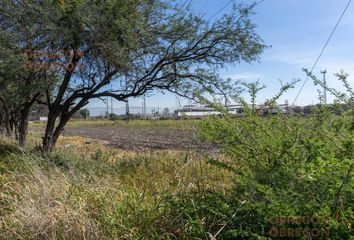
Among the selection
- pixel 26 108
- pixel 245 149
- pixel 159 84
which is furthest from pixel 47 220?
pixel 26 108

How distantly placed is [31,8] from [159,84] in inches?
205

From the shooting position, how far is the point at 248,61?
13125mm

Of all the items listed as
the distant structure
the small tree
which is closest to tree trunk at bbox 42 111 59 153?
the distant structure

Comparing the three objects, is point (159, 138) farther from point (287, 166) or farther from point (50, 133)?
point (287, 166)

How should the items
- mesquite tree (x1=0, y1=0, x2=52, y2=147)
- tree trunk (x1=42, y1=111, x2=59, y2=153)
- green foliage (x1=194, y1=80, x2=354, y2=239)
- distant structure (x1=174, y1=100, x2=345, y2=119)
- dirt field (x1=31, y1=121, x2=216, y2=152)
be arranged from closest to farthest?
1. green foliage (x1=194, y1=80, x2=354, y2=239)
2. distant structure (x1=174, y1=100, x2=345, y2=119)
3. dirt field (x1=31, y1=121, x2=216, y2=152)
4. mesquite tree (x1=0, y1=0, x2=52, y2=147)
5. tree trunk (x1=42, y1=111, x2=59, y2=153)

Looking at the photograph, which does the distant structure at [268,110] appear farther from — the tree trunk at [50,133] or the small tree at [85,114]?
the small tree at [85,114]

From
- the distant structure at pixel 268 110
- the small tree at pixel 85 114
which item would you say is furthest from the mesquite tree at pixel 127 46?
the small tree at pixel 85 114

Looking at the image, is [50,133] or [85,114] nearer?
[50,133]

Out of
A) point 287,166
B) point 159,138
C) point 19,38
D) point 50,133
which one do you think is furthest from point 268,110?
point 159,138

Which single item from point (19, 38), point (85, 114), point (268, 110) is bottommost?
point (268, 110)

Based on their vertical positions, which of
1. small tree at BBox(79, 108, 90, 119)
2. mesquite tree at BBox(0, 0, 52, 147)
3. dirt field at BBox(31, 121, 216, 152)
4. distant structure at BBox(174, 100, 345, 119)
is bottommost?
dirt field at BBox(31, 121, 216, 152)

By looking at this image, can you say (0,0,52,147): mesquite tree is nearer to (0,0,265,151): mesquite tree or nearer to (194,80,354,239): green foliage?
(0,0,265,151): mesquite tree

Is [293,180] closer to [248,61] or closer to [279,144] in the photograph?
[279,144]

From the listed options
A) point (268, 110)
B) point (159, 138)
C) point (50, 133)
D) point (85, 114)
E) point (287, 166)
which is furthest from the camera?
point (85, 114)
